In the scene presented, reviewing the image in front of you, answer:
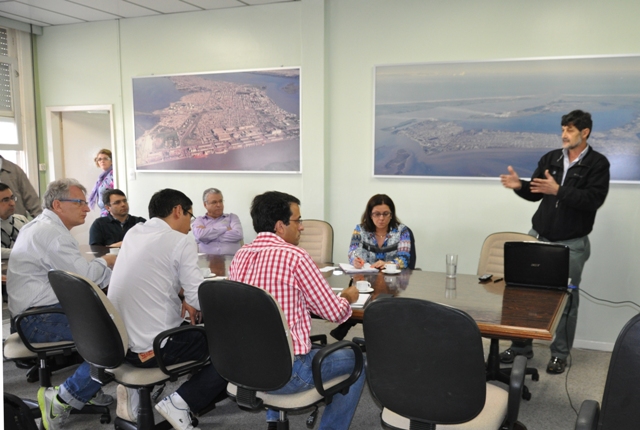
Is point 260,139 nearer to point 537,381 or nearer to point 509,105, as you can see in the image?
point 509,105

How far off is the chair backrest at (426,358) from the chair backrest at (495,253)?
6.44 feet

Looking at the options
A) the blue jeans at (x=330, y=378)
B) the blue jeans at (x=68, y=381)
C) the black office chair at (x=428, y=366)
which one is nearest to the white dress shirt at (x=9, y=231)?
the blue jeans at (x=68, y=381)

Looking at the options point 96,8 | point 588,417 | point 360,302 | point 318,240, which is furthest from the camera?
point 96,8

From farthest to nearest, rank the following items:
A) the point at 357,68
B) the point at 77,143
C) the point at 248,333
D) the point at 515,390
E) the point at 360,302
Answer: the point at 77,143, the point at 357,68, the point at 360,302, the point at 248,333, the point at 515,390

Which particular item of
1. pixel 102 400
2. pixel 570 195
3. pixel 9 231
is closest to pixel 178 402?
pixel 102 400

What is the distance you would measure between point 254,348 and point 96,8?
4621 mm

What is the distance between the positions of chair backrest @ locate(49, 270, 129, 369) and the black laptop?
202 centimetres

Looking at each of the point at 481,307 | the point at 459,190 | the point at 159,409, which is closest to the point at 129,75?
the point at 459,190

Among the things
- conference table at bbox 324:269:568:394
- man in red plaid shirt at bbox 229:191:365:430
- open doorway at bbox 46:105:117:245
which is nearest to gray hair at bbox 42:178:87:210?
man in red plaid shirt at bbox 229:191:365:430

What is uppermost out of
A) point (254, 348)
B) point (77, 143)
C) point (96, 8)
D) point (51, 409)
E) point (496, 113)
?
point (96, 8)

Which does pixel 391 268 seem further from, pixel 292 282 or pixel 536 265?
pixel 292 282

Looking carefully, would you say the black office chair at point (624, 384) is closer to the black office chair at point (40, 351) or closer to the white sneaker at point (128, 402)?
the white sneaker at point (128, 402)

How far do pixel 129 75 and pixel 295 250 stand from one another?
173 inches

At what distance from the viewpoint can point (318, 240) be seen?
437 centimetres
